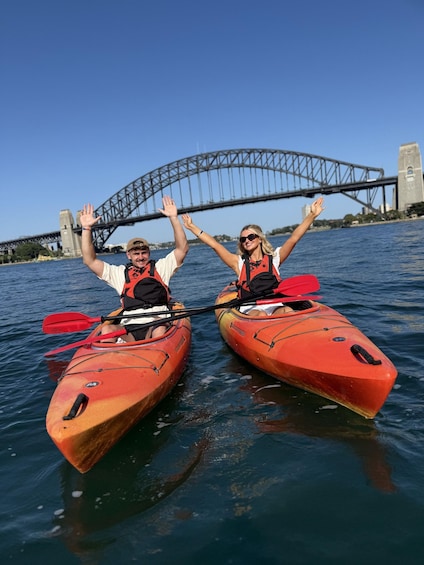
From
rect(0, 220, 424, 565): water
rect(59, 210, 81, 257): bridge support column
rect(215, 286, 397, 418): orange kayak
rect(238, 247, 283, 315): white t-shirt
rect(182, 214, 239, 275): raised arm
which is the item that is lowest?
rect(0, 220, 424, 565): water

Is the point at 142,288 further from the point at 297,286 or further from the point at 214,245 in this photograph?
the point at 297,286

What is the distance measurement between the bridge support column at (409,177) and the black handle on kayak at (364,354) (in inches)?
2704

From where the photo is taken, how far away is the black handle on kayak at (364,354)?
286 cm

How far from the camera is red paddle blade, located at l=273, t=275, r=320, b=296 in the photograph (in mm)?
4555

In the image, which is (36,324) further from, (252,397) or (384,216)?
(384,216)

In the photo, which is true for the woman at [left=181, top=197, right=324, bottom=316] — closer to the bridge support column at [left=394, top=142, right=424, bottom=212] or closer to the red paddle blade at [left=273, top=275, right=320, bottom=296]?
the red paddle blade at [left=273, top=275, right=320, bottom=296]

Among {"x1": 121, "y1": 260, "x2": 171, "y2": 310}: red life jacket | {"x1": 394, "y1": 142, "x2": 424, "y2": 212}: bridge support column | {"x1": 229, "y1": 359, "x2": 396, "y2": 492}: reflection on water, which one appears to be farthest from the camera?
{"x1": 394, "y1": 142, "x2": 424, "y2": 212}: bridge support column

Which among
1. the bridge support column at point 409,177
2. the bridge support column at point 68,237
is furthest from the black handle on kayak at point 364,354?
the bridge support column at point 68,237

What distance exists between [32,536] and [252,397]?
81.3 inches

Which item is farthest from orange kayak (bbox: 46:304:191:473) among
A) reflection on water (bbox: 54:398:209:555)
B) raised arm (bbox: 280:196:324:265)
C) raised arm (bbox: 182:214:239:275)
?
raised arm (bbox: 280:196:324:265)

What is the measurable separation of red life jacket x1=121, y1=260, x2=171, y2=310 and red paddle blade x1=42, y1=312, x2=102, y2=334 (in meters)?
0.44

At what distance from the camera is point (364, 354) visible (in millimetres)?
2949

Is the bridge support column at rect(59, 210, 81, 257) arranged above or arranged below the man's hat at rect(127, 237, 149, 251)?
above

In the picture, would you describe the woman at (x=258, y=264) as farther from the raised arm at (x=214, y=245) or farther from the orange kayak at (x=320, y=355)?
the orange kayak at (x=320, y=355)
